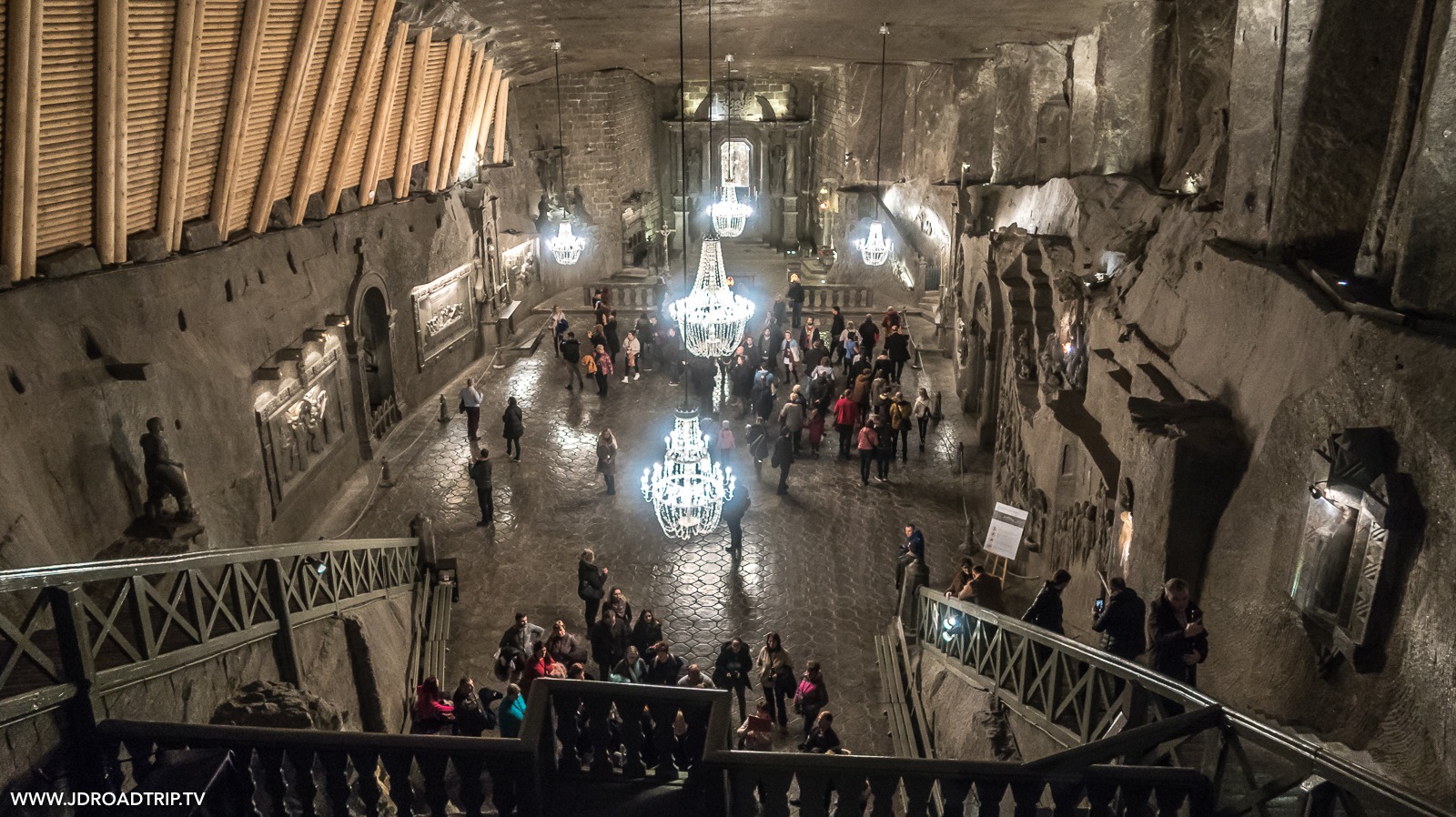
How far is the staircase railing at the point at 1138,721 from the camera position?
2926 mm

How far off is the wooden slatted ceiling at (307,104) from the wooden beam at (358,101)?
0.74 meters

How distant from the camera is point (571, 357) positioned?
1605 cm

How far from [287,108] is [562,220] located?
1151 cm

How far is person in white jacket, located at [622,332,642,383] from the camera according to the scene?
16.6 meters

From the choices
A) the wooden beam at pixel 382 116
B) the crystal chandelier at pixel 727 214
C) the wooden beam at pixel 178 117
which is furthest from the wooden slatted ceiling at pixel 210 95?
the crystal chandelier at pixel 727 214

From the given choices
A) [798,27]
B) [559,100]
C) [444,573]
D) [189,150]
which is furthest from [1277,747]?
[559,100]

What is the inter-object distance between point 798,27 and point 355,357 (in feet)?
28.9

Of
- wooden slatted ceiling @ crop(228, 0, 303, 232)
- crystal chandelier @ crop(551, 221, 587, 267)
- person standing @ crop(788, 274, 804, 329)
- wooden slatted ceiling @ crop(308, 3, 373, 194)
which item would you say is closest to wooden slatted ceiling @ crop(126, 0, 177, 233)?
wooden slatted ceiling @ crop(228, 0, 303, 232)

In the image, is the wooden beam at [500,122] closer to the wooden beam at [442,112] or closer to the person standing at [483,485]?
the wooden beam at [442,112]

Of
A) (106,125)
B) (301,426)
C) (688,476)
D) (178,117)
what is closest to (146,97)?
(178,117)

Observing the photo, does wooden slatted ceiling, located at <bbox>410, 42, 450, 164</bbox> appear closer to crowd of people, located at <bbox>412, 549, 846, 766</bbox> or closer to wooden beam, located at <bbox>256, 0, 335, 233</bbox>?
wooden beam, located at <bbox>256, 0, 335, 233</bbox>

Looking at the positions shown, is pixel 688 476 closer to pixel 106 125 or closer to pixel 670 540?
pixel 670 540

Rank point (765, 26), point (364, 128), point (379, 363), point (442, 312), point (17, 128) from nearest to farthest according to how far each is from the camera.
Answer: point (17, 128) < point (364, 128) < point (379, 363) < point (765, 26) < point (442, 312)

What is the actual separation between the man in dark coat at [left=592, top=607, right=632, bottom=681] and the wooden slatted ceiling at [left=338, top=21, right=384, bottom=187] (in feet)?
23.0
